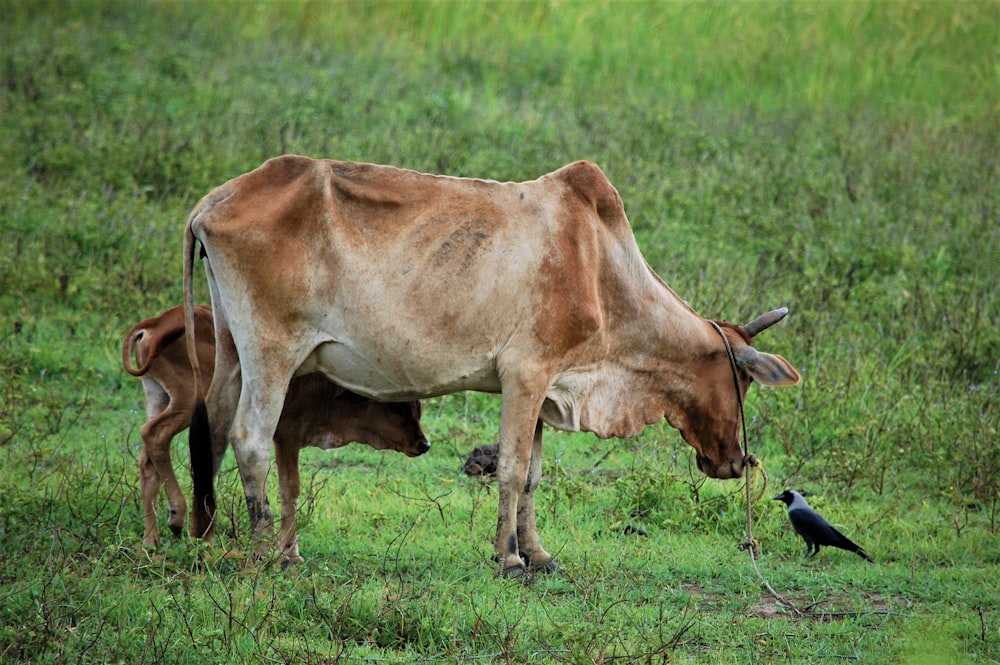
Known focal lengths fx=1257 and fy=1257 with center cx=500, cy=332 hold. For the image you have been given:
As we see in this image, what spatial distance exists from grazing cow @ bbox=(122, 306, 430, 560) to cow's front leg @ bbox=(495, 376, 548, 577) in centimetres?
58

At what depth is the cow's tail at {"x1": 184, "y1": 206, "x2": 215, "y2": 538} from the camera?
5559 millimetres

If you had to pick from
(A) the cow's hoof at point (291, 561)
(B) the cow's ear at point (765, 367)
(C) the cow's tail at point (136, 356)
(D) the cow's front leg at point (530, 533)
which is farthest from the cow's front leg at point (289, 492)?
(B) the cow's ear at point (765, 367)

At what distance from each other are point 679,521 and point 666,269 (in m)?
3.42

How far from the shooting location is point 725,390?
6.22 meters

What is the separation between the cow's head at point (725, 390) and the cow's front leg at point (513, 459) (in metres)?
0.92

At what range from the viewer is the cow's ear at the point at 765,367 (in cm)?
610

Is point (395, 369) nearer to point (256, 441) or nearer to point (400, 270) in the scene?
point (400, 270)

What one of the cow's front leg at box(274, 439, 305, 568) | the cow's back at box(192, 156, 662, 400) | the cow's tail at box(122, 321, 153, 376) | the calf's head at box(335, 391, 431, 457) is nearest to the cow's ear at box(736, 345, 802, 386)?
the cow's back at box(192, 156, 662, 400)

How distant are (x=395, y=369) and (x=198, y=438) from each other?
0.92m

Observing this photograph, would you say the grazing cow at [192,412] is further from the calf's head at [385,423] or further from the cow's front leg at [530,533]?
the cow's front leg at [530,533]

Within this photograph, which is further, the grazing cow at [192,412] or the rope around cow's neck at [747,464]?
the rope around cow's neck at [747,464]

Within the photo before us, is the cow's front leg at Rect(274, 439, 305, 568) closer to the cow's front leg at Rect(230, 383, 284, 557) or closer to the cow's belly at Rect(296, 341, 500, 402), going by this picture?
the cow's front leg at Rect(230, 383, 284, 557)

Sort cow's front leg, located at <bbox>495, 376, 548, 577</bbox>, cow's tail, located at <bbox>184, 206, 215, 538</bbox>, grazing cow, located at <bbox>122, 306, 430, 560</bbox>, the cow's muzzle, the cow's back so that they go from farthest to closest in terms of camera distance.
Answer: the cow's muzzle → grazing cow, located at <bbox>122, 306, 430, 560</bbox> → cow's front leg, located at <bbox>495, 376, 548, 577</bbox> → cow's tail, located at <bbox>184, 206, 215, 538</bbox> → the cow's back

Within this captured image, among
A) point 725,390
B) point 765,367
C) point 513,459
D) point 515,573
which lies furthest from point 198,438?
point 765,367
